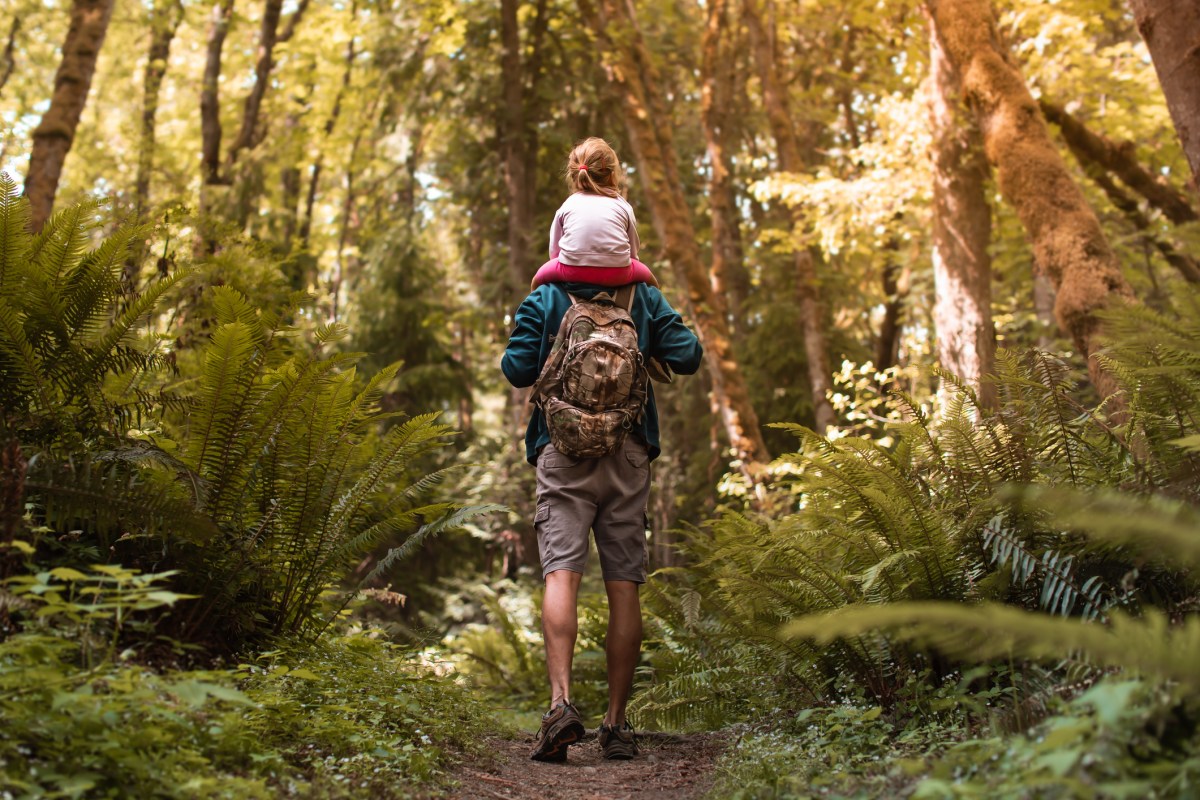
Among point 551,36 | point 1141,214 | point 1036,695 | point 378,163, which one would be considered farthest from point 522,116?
point 1036,695

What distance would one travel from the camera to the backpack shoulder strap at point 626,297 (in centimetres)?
450

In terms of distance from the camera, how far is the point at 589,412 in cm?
416

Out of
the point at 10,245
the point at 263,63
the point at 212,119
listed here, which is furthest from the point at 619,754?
the point at 263,63

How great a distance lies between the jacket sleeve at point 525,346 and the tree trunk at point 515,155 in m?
10.6

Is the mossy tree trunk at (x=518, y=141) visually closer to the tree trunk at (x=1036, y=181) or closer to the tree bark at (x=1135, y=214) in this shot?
the tree bark at (x=1135, y=214)

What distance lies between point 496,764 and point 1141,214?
11634 millimetres

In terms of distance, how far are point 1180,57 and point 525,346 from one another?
3.92 metres

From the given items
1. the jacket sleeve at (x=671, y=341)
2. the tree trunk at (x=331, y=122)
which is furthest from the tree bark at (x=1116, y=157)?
the tree trunk at (x=331, y=122)

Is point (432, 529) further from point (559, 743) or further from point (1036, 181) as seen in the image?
point (1036, 181)

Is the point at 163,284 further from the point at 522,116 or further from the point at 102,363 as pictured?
the point at 522,116

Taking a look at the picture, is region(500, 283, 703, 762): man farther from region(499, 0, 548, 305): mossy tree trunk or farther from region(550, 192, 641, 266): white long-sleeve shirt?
region(499, 0, 548, 305): mossy tree trunk

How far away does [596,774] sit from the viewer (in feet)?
13.1

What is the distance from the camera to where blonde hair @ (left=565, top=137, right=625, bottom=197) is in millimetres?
4711

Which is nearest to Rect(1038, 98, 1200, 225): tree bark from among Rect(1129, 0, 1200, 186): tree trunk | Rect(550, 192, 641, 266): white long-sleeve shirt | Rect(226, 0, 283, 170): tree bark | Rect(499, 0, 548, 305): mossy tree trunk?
Rect(1129, 0, 1200, 186): tree trunk
